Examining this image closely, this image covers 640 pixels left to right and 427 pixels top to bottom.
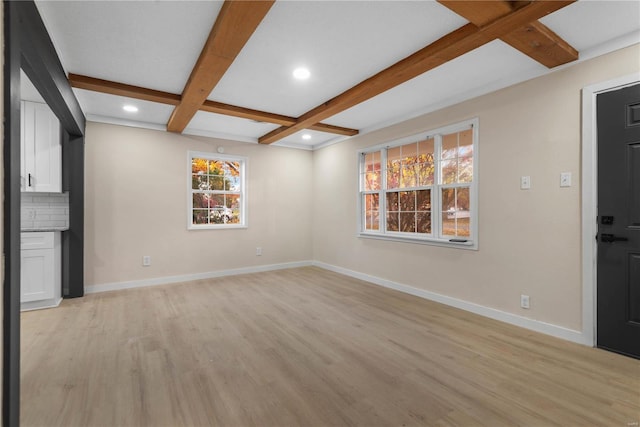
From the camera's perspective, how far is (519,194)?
3092 millimetres

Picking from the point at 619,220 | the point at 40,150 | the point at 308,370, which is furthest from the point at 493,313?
the point at 40,150

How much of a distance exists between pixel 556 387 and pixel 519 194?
180 cm

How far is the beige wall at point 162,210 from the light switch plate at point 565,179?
443cm

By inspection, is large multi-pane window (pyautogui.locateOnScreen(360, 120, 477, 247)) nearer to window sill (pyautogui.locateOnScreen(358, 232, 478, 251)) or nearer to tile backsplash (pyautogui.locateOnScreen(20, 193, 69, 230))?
window sill (pyautogui.locateOnScreen(358, 232, 478, 251))

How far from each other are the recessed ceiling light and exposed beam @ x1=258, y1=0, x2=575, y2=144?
23.2 inches

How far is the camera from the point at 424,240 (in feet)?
13.2

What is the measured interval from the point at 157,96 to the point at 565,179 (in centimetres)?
431

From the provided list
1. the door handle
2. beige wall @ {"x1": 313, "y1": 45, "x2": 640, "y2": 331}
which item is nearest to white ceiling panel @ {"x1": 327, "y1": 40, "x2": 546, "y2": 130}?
beige wall @ {"x1": 313, "y1": 45, "x2": 640, "y2": 331}

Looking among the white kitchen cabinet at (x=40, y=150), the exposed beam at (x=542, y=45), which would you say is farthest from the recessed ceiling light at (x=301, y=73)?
the white kitchen cabinet at (x=40, y=150)

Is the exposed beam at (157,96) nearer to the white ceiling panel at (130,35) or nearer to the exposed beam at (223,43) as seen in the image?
the white ceiling panel at (130,35)

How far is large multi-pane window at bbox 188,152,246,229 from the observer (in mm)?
5211

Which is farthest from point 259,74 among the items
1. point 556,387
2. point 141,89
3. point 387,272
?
point 556,387

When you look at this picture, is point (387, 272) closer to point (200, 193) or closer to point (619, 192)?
point (619, 192)

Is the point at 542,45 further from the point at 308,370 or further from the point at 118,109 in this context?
the point at 118,109
